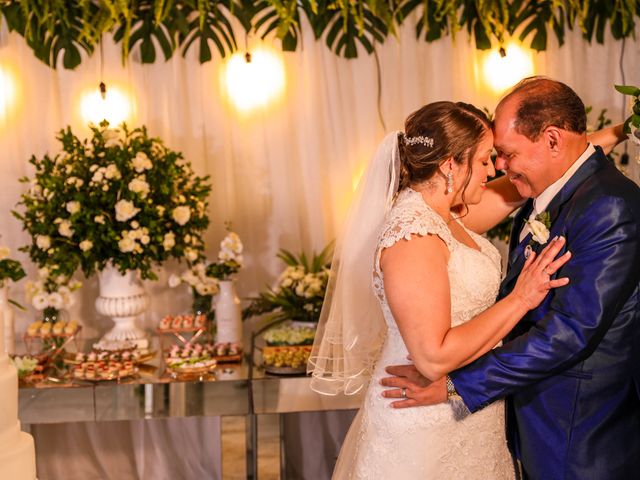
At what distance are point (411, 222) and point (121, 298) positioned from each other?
7.51 ft

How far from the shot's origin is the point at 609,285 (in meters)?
2.38

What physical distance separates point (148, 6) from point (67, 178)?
1285 mm

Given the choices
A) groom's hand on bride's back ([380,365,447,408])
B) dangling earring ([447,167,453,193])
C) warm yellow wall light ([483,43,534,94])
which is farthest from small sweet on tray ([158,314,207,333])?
warm yellow wall light ([483,43,534,94])

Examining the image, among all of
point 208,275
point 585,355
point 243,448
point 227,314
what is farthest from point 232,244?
point 585,355

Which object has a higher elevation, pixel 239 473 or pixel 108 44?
pixel 108 44

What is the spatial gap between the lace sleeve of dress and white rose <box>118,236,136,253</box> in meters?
1.85

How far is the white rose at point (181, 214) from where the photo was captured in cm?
427

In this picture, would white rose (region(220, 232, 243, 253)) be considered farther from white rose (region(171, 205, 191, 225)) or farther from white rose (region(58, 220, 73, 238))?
white rose (region(58, 220, 73, 238))

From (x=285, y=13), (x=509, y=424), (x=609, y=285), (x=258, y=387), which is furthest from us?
(x=285, y=13)

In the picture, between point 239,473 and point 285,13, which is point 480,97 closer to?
point 285,13

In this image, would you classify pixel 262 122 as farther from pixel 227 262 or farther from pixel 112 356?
pixel 112 356

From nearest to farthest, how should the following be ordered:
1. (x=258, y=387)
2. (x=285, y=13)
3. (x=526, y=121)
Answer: (x=526, y=121) → (x=258, y=387) → (x=285, y=13)

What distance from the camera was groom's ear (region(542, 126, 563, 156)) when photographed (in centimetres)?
256

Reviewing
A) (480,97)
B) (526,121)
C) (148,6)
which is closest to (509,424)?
(526,121)
